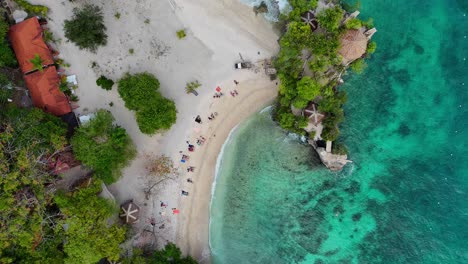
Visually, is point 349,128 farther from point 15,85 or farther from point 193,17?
point 15,85

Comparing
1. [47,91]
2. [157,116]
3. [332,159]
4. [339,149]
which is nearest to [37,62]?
[47,91]

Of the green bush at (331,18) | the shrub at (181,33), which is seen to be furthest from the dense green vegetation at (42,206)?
the green bush at (331,18)

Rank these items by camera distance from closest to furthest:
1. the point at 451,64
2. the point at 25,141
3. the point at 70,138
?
the point at 25,141, the point at 70,138, the point at 451,64

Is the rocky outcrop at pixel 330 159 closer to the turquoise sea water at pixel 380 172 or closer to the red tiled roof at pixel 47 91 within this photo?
the turquoise sea water at pixel 380 172

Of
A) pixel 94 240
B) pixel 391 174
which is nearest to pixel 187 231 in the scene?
pixel 94 240

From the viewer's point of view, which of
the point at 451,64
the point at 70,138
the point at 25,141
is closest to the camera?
the point at 25,141

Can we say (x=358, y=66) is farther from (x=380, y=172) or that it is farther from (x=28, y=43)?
(x=28, y=43)

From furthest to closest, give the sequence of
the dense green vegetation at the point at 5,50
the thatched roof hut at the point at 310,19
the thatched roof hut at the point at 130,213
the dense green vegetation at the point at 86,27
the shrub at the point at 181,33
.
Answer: the thatched roof hut at the point at 130,213 → the shrub at the point at 181,33 → the thatched roof hut at the point at 310,19 → the dense green vegetation at the point at 86,27 → the dense green vegetation at the point at 5,50
